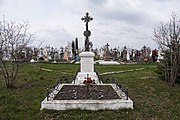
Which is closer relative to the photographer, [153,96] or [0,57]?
[153,96]

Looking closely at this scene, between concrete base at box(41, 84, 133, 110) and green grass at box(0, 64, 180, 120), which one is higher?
concrete base at box(41, 84, 133, 110)

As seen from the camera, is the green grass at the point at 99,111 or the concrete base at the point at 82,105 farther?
the concrete base at the point at 82,105

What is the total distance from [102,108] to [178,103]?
12.1ft

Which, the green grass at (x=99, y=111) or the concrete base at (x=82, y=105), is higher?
the concrete base at (x=82, y=105)

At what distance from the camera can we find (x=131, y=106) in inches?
342

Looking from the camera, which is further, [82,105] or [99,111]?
[82,105]

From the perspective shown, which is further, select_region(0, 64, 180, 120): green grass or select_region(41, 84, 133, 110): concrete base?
select_region(41, 84, 133, 110): concrete base

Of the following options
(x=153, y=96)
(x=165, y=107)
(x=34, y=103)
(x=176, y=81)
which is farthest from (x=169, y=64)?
(x=34, y=103)

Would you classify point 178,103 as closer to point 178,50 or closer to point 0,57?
point 178,50

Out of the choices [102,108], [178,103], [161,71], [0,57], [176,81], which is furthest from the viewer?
[161,71]

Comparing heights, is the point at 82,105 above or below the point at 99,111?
above

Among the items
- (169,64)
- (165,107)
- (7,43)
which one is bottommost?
(165,107)

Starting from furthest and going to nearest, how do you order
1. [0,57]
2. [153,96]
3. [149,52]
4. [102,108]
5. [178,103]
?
[149,52] < [0,57] < [153,96] < [178,103] < [102,108]

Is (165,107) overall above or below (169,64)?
below
